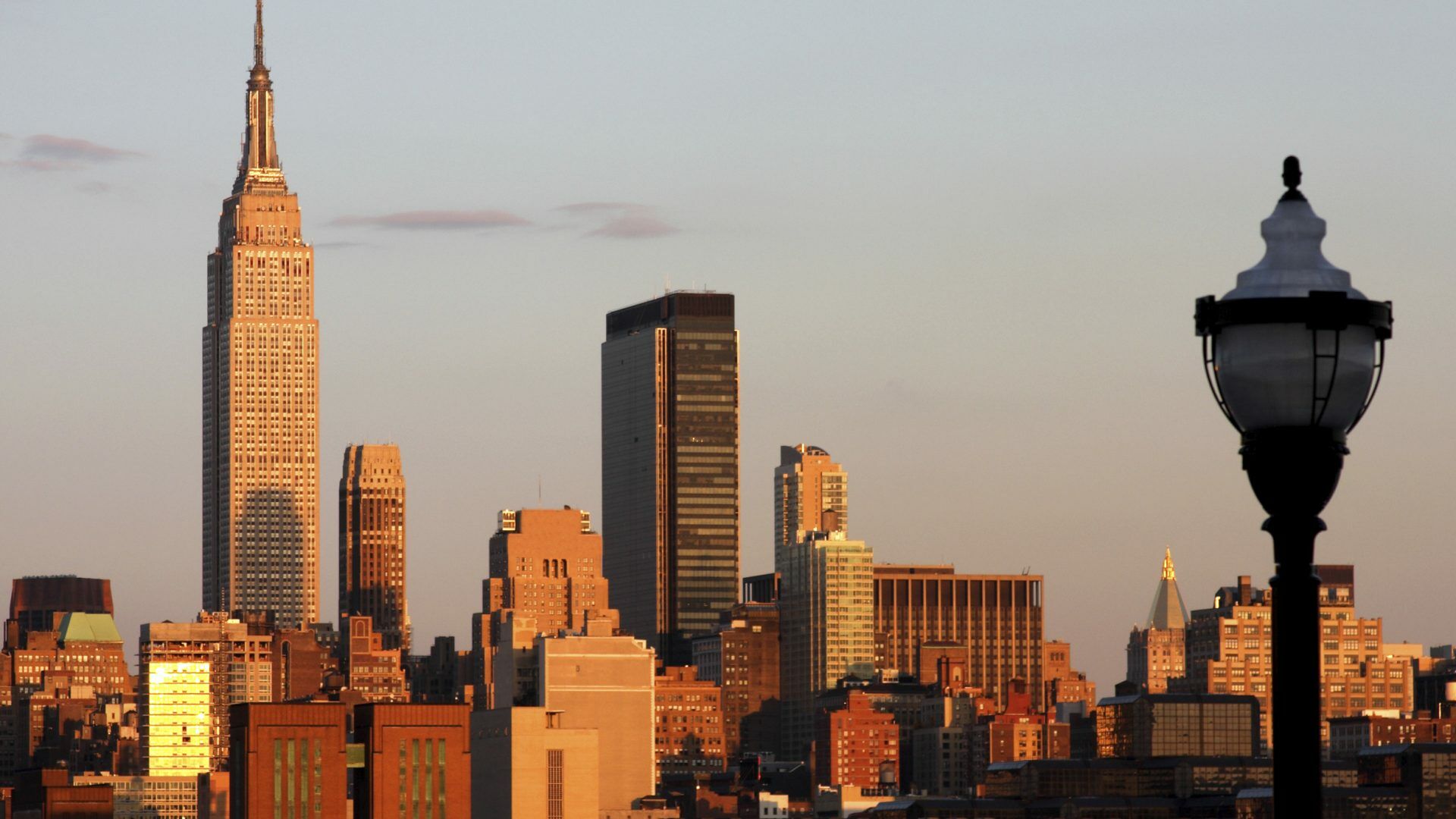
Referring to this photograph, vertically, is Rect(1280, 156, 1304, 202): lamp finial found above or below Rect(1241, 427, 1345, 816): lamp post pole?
above

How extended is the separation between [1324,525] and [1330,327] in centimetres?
95

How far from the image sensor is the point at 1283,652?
14.7 metres

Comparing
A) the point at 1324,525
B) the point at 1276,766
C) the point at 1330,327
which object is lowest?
the point at 1276,766

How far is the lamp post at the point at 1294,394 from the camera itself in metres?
14.5

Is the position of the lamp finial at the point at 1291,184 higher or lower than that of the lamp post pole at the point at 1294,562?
higher

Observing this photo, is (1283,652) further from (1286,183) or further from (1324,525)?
(1286,183)

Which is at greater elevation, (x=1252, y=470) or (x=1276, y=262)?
(x=1276, y=262)

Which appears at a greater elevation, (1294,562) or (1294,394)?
(1294,394)

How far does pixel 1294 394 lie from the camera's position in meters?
14.6

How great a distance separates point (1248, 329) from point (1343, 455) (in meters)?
0.78

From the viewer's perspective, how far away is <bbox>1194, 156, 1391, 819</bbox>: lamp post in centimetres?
1448

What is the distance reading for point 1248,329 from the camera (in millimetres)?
14656

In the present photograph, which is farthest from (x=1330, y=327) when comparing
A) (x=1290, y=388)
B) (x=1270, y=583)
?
(x=1270, y=583)

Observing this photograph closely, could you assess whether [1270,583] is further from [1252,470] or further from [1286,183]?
[1286,183]
